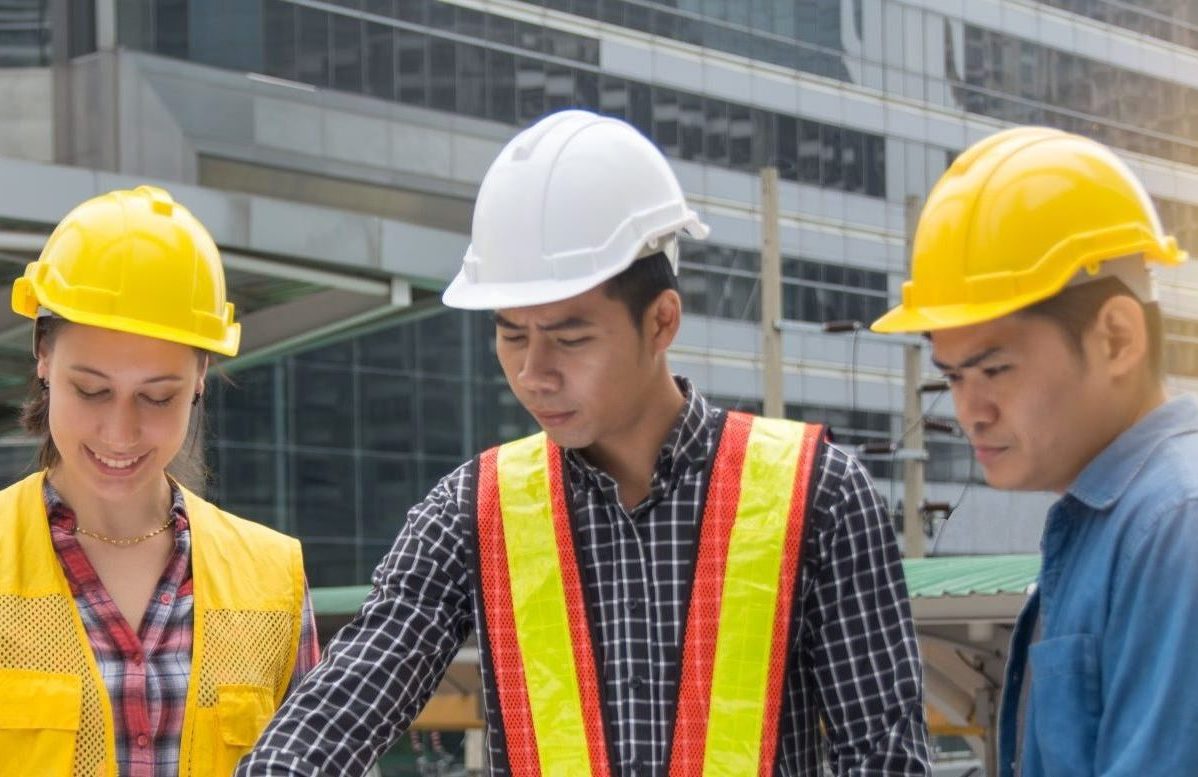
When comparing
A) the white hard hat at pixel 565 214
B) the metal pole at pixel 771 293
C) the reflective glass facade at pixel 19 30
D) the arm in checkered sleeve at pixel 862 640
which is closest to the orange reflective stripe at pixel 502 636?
the white hard hat at pixel 565 214

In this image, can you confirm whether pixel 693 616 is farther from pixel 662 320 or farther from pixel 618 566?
pixel 662 320

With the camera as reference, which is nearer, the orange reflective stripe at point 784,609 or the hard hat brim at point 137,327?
the orange reflective stripe at point 784,609

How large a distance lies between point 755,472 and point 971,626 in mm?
10325

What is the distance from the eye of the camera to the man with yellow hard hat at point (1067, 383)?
241 centimetres

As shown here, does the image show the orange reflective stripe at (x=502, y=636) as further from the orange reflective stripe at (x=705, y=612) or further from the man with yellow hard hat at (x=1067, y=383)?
the man with yellow hard hat at (x=1067, y=383)

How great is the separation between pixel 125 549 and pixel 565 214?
45.6 inches

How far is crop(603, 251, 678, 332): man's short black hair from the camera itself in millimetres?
3068

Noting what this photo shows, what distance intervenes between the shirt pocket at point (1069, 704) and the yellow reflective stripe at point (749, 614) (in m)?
0.59


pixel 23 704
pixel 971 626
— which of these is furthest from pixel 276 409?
pixel 23 704

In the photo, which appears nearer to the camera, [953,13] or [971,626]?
[971,626]

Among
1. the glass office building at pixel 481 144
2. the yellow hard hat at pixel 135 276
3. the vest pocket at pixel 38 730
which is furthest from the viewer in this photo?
the glass office building at pixel 481 144

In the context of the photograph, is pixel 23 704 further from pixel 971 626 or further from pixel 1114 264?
pixel 971 626

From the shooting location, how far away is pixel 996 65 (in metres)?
46.6

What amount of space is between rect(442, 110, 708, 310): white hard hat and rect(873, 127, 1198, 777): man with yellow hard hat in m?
0.54
